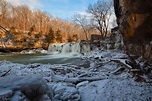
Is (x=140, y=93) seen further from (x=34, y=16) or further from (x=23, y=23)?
(x=34, y=16)

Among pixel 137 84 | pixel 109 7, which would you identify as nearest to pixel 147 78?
pixel 137 84

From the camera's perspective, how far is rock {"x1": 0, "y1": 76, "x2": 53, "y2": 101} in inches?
130

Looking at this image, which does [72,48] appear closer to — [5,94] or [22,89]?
[22,89]

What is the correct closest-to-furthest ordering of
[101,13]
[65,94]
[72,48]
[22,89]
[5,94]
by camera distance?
[5,94]
[22,89]
[65,94]
[72,48]
[101,13]

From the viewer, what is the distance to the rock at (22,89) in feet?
10.8

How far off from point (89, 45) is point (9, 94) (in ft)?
69.9

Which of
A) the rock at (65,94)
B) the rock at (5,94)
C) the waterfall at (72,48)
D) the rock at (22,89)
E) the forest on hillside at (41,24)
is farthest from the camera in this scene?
the forest on hillside at (41,24)

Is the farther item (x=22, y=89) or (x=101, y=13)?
(x=101, y=13)

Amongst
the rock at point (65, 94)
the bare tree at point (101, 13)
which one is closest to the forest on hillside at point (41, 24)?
the bare tree at point (101, 13)

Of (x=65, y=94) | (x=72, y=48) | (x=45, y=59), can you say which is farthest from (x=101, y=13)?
(x=65, y=94)

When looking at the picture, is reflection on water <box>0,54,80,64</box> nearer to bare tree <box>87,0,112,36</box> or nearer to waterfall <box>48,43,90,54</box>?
waterfall <box>48,43,90,54</box>

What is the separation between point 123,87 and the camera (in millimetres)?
5262

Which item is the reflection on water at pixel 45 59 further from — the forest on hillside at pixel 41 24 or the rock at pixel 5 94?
the rock at pixel 5 94

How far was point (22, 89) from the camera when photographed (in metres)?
3.54
